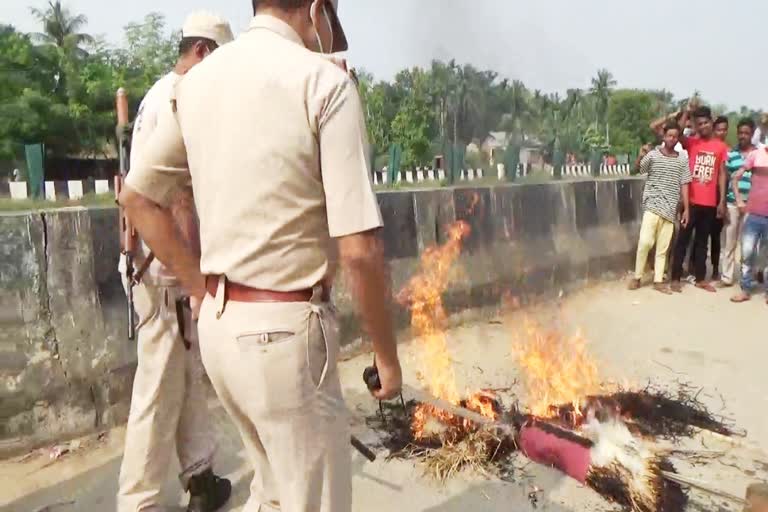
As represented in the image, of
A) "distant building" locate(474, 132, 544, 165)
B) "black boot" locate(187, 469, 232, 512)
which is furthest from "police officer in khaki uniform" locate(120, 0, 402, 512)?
"distant building" locate(474, 132, 544, 165)

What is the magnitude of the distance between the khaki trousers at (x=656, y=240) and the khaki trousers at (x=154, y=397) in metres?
6.75

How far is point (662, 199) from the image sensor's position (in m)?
8.28

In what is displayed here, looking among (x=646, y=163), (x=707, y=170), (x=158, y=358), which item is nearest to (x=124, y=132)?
(x=158, y=358)

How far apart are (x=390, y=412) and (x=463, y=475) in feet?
2.81

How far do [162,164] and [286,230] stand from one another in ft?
1.75

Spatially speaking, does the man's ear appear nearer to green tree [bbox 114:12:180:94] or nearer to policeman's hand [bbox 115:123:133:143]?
policeman's hand [bbox 115:123:133:143]

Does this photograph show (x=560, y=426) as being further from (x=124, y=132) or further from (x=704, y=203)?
(x=704, y=203)

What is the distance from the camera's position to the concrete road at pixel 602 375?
3436 millimetres

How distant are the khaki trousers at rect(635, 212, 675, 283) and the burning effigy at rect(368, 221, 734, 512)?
350 centimetres

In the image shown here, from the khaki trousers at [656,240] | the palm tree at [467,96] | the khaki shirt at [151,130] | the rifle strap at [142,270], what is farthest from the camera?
the palm tree at [467,96]

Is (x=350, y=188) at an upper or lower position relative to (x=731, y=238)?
upper

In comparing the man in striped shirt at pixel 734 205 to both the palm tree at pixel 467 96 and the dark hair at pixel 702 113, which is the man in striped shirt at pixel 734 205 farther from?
the palm tree at pixel 467 96

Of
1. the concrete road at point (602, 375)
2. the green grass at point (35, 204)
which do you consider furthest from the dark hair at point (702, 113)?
the green grass at point (35, 204)

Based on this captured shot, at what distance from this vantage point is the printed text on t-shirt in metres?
8.48
